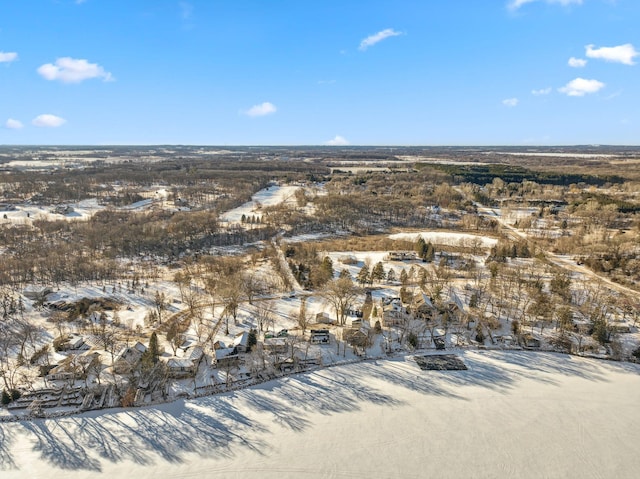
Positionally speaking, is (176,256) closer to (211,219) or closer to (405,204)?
(211,219)

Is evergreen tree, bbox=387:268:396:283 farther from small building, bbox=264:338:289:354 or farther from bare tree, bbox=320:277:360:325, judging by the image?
small building, bbox=264:338:289:354

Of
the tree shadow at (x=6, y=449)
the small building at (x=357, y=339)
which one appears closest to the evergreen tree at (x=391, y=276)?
the small building at (x=357, y=339)

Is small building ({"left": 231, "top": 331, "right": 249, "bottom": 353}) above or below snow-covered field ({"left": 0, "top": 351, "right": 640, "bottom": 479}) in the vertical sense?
above

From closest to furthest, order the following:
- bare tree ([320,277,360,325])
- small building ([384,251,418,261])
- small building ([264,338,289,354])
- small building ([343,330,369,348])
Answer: small building ([264,338,289,354]) < small building ([343,330,369,348]) < bare tree ([320,277,360,325]) < small building ([384,251,418,261])

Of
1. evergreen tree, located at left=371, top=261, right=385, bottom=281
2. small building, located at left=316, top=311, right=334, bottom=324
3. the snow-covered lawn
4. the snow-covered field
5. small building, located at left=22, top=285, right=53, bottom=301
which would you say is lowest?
the snow-covered field

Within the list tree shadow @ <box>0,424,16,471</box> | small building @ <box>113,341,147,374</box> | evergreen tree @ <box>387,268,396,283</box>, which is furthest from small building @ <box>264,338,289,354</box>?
evergreen tree @ <box>387,268,396,283</box>

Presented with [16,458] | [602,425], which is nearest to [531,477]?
[602,425]
